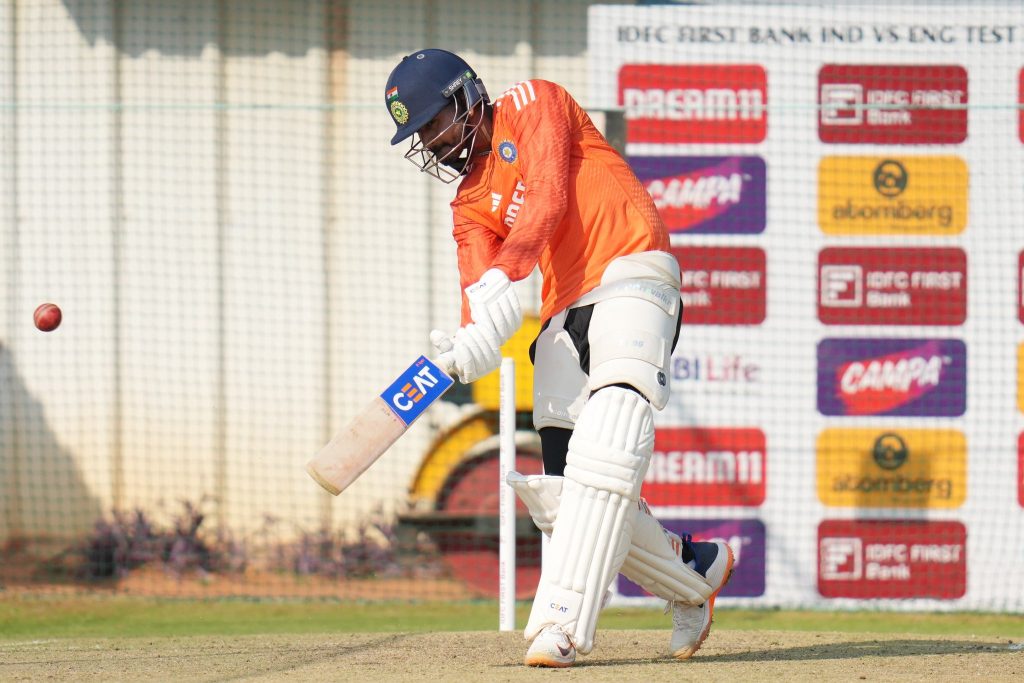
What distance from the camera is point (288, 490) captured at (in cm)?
891

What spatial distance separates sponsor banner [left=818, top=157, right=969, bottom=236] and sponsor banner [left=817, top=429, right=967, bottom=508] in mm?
1075

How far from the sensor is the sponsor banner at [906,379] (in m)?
7.65

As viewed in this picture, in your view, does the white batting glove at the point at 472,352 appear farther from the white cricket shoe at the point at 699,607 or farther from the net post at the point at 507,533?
the net post at the point at 507,533

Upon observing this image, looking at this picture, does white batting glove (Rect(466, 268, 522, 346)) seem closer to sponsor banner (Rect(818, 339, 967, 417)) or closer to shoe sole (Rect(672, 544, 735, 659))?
shoe sole (Rect(672, 544, 735, 659))

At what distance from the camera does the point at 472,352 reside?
385 cm

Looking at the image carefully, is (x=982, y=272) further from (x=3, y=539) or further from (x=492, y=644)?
(x=3, y=539)

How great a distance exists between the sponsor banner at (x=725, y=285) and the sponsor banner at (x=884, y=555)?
1189 millimetres

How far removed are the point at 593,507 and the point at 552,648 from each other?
1.33 feet

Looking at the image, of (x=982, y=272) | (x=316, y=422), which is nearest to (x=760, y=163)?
(x=982, y=272)

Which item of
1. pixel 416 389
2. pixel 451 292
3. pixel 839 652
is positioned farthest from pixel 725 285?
pixel 416 389

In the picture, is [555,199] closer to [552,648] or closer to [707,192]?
[552,648]

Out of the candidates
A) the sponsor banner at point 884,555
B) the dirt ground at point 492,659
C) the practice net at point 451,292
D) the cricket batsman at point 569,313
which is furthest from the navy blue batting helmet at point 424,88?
the sponsor banner at point 884,555

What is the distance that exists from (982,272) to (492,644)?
3953 mm

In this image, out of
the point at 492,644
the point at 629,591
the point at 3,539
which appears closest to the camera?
the point at 492,644
